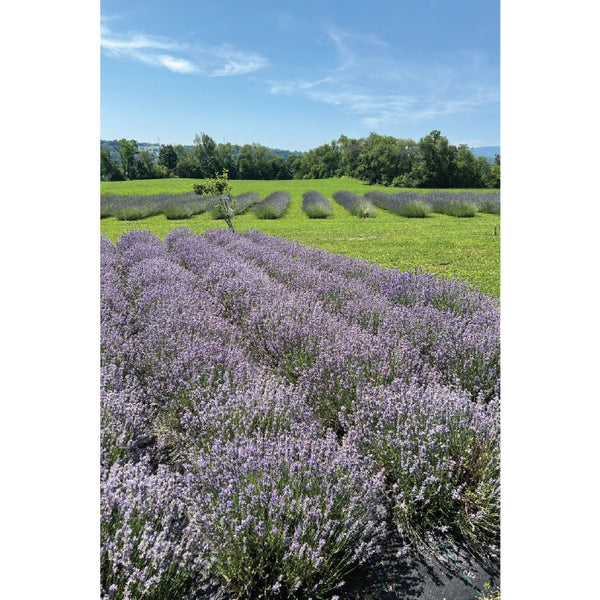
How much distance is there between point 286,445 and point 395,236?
1188 cm

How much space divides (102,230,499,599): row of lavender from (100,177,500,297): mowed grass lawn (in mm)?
4151

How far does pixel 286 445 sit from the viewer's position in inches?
77.6

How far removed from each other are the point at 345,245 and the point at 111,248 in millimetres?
6140

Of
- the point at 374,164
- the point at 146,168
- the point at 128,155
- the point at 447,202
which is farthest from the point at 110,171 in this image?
the point at 447,202

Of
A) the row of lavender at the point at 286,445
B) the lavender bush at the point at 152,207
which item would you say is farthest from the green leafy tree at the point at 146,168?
the row of lavender at the point at 286,445

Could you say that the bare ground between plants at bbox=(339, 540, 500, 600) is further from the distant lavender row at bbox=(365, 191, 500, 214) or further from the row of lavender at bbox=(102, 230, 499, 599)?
the distant lavender row at bbox=(365, 191, 500, 214)

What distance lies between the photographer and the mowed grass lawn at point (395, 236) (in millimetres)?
8969

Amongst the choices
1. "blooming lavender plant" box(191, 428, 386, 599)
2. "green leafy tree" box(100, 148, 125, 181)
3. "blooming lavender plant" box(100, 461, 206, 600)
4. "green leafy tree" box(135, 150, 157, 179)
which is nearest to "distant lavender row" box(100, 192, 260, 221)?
"green leafy tree" box(100, 148, 125, 181)

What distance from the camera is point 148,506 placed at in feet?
5.28

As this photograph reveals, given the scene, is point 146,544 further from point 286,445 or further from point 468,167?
point 468,167
